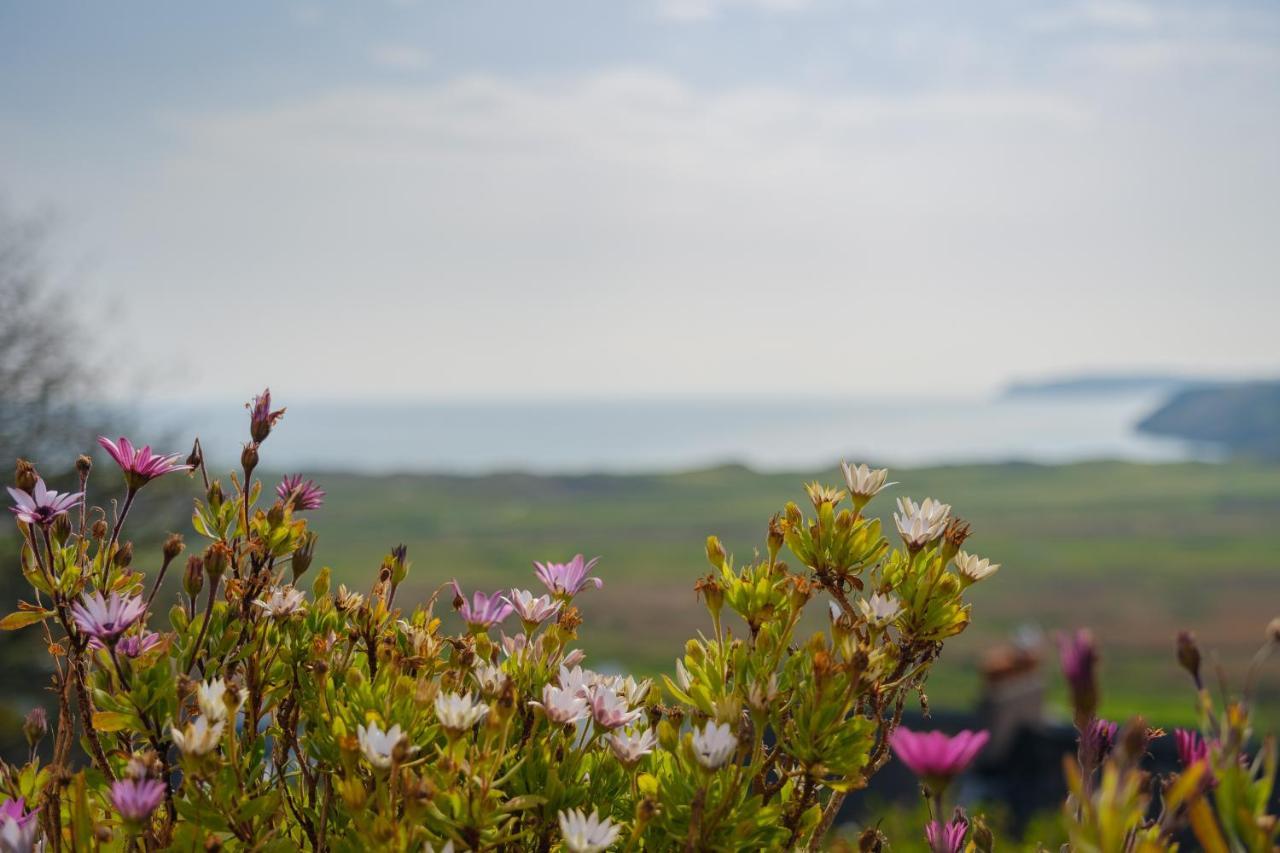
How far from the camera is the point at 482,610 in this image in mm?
1688

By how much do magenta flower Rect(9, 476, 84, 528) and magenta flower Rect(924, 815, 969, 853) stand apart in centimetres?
128

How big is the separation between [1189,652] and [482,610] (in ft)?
3.36

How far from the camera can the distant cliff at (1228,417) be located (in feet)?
435

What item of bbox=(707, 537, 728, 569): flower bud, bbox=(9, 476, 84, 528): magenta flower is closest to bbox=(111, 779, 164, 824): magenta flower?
bbox=(9, 476, 84, 528): magenta flower

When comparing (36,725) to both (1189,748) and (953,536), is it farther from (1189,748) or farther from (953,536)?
(1189,748)

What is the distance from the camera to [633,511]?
83.5 metres

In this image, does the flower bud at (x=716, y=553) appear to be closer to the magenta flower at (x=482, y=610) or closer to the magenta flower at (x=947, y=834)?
the magenta flower at (x=482, y=610)

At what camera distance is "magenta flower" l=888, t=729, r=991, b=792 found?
1082 mm

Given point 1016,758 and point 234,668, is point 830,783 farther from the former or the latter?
point 1016,758

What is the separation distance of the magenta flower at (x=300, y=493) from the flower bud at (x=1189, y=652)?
1.30m

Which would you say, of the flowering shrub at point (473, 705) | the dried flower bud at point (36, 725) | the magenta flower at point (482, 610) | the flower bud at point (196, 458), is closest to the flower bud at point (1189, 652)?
the flowering shrub at point (473, 705)

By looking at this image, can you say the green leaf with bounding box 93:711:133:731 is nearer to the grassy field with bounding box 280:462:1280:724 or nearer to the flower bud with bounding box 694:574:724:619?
the flower bud with bounding box 694:574:724:619

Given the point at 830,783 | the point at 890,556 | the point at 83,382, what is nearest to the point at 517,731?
the point at 830,783

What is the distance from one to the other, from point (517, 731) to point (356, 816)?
0.38m
